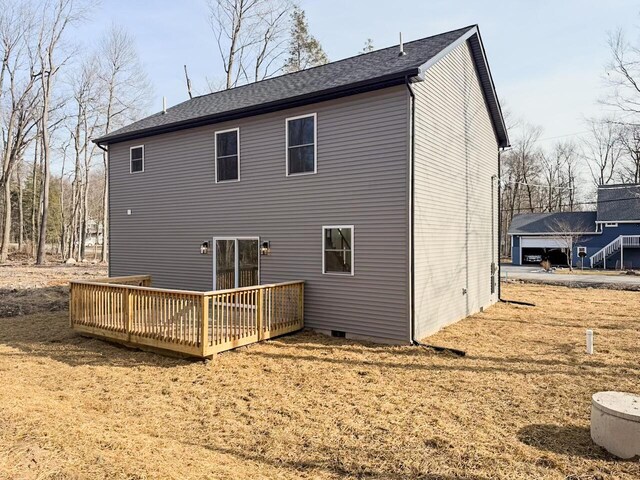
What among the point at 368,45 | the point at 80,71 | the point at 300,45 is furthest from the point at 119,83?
the point at 368,45

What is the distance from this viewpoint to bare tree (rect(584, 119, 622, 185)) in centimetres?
3756

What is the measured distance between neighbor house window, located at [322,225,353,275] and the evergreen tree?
19.5 meters

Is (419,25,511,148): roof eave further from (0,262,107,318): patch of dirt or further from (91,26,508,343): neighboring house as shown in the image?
(0,262,107,318): patch of dirt

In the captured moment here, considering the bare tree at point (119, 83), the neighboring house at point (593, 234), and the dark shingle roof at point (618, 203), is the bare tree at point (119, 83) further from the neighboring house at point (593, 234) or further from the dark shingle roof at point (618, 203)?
the dark shingle roof at point (618, 203)

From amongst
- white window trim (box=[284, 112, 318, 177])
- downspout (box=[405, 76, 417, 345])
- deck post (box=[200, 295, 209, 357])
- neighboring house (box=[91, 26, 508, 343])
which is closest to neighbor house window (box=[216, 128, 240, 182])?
neighboring house (box=[91, 26, 508, 343])

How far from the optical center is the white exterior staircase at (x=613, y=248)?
29.4 m

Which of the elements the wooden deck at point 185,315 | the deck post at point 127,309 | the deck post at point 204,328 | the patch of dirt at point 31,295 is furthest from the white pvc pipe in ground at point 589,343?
the patch of dirt at point 31,295

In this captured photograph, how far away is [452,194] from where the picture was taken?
9.79m

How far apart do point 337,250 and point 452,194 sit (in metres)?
3.31

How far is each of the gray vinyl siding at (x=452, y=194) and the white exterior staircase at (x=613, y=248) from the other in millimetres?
23025

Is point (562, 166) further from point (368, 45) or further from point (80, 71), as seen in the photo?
point (80, 71)

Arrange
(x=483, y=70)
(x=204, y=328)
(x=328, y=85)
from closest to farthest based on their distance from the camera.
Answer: (x=204, y=328) → (x=328, y=85) → (x=483, y=70)

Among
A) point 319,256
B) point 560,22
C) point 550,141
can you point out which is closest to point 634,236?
point 550,141

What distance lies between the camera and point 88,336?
28.0 feet
